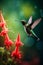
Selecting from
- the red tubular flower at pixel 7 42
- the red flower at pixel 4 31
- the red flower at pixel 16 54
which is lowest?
the red flower at pixel 16 54

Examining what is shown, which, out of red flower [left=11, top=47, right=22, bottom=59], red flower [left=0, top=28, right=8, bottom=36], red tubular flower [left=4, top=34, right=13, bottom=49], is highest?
red flower [left=0, top=28, right=8, bottom=36]

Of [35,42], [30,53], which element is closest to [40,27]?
[35,42]

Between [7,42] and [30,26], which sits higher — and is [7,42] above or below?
below

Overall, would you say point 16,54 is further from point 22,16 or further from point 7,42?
point 22,16

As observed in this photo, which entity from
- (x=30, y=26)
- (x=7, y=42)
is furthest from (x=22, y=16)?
(x=7, y=42)

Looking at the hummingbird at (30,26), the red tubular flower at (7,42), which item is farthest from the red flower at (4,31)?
the hummingbird at (30,26)

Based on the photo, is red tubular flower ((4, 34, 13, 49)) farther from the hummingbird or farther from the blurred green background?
the hummingbird

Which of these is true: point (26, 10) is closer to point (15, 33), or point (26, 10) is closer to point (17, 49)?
point (15, 33)

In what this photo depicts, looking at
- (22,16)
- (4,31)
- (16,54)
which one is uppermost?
(22,16)

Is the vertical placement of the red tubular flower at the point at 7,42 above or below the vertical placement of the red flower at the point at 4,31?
below

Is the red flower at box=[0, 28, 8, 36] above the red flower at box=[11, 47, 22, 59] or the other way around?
above

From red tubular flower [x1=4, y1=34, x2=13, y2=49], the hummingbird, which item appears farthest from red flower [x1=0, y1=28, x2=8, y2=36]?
the hummingbird

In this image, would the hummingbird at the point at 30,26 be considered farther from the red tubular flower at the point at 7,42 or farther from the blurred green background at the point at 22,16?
the red tubular flower at the point at 7,42

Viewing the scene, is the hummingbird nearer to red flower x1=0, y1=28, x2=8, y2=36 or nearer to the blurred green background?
the blurred green background
